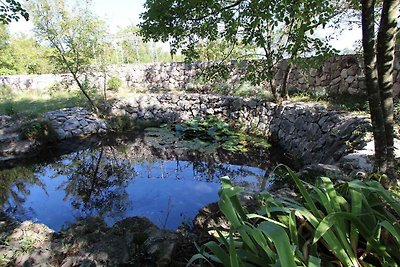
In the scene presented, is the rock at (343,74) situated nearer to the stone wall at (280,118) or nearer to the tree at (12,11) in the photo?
the stone wall at (280,118)

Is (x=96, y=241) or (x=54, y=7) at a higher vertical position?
(x=54, y=7)

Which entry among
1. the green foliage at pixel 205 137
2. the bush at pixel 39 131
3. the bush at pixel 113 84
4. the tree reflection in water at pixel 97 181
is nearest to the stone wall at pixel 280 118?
the green foliage at pixel 205 137

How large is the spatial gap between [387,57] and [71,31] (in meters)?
9.04

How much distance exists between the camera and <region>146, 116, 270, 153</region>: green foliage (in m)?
7.40

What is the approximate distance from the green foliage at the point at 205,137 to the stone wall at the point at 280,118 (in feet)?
1.75

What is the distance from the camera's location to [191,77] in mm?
12336

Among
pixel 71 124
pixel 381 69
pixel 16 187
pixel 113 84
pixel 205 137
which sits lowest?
pixel 16 187

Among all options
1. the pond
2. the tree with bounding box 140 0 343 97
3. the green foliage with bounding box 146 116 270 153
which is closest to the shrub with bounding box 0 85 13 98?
the pond

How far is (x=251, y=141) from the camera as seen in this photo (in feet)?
25.1

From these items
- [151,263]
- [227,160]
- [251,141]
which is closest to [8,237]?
[151,263]

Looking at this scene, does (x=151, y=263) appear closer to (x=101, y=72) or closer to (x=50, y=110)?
(x=50, y=110)

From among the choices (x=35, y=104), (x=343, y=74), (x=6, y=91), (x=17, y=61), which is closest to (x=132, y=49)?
(x=17, y=61)

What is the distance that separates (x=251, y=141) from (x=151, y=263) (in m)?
6.34

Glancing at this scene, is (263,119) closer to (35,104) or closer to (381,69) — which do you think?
(381,69)
